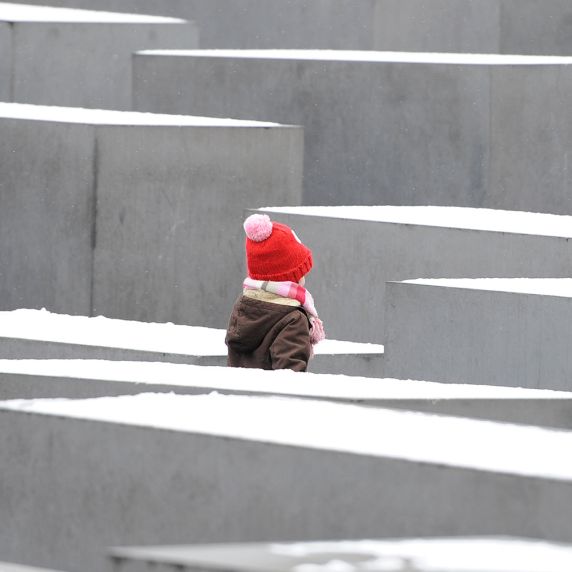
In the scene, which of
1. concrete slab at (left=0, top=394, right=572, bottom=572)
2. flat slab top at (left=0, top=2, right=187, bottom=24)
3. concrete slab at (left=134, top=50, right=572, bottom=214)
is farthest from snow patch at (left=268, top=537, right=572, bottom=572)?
flat slab top at (left=0, top=2, right=187, bottom=24)

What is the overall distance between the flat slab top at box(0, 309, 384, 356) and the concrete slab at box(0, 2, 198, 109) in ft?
17.5

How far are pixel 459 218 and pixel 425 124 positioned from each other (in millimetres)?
2936

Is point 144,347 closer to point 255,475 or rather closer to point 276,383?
point 276,383

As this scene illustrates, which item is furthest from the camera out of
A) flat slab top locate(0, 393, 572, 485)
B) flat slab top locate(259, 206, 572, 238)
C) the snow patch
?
flat slab top locate(259, 206, 572, 238)

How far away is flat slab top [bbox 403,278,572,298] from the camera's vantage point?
22.7 feet

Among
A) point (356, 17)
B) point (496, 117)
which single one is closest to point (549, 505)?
point (496, 117)

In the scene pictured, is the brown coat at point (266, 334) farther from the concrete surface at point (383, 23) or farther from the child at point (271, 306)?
the concrete surface at point (383, 23)

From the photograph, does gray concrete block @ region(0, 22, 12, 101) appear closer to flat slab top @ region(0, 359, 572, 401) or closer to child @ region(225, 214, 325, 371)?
child @ region(225, 214, 325, 371)

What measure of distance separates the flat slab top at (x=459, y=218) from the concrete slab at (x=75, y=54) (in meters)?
4.54

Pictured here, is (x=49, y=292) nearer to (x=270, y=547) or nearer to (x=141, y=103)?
(x=141, y=103)

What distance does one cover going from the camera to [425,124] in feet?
39.3

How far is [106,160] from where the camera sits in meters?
10.0

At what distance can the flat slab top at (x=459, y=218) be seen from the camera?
28.3 ft

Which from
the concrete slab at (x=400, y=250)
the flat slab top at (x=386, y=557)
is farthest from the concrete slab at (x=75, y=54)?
the flat slab top at (x=386, y=557)
